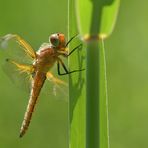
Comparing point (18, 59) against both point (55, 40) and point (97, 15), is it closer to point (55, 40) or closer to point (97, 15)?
point (55, 40)

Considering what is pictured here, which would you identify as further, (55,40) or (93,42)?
(55,40)

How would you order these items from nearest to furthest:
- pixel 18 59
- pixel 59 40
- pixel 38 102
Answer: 1. pixel 59 40
2. pixel 18 59
3. pixel 38 102

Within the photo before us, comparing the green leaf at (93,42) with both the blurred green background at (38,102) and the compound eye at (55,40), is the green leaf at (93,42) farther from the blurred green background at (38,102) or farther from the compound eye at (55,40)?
the blurred green background at (38,102)

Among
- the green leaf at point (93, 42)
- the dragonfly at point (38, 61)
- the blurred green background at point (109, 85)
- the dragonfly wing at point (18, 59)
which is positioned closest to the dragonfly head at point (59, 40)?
the dragonfly at point (38, 61)

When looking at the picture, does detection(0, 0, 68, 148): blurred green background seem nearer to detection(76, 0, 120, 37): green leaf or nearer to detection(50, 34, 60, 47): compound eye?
detection(50, 34, 60, 47): compound eye

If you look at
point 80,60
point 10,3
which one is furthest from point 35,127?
point 80,60

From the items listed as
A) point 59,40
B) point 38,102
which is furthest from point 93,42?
point 38,102

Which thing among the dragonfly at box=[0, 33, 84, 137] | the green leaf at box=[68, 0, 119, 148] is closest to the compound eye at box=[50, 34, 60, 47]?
the dragonfly at box=[0, 33, 84, 137]
